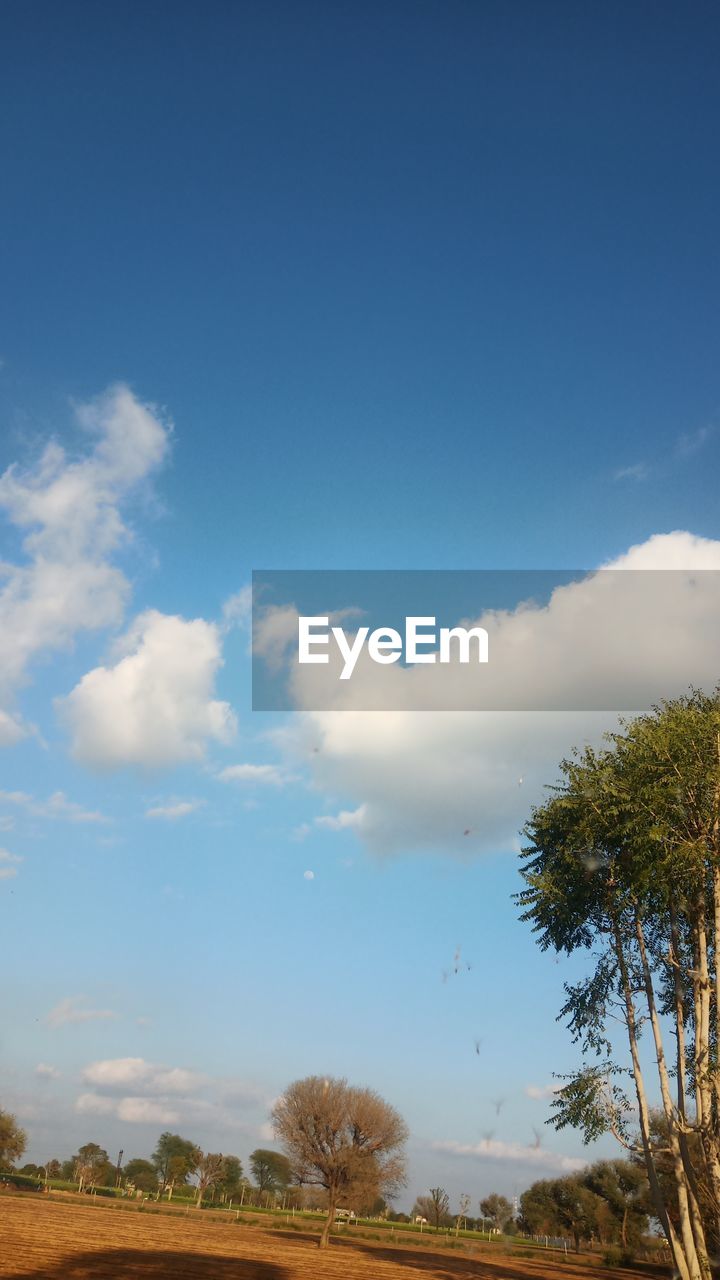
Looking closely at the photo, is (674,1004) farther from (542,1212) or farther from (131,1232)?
(542,1212)

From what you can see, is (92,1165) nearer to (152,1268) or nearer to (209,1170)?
(209,1170)

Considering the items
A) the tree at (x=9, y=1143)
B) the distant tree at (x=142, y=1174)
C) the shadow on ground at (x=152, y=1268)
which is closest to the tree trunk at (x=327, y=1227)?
the shadow on ground at (x=152, y=1268)

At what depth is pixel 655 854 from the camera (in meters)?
29.9

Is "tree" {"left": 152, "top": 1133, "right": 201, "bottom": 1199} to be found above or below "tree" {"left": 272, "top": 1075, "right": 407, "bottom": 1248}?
below

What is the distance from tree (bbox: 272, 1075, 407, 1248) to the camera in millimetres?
61125

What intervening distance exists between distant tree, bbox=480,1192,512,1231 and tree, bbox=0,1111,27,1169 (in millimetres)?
71867

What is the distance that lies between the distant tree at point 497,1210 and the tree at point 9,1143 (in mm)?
71867

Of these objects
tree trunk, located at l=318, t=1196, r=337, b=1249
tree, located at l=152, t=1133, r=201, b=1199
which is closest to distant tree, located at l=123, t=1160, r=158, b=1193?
tree, located at l=152, t=1133, r=201, b=1199

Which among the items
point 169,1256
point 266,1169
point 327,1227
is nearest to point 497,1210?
point 266,1169

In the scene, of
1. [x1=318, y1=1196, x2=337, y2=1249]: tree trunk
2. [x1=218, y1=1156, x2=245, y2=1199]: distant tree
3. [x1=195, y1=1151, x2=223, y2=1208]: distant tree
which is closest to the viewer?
[x1=318, y1=1196, x2=337, y2=1249]: tree trunk

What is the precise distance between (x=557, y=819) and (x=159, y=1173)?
169 metres

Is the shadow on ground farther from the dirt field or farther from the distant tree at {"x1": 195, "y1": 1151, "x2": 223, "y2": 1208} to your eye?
the distant tree at {"x1": 195, "y1": 1151, "x2": 223, "y2": 1208}

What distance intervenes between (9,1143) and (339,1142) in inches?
3019

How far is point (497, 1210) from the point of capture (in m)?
132
